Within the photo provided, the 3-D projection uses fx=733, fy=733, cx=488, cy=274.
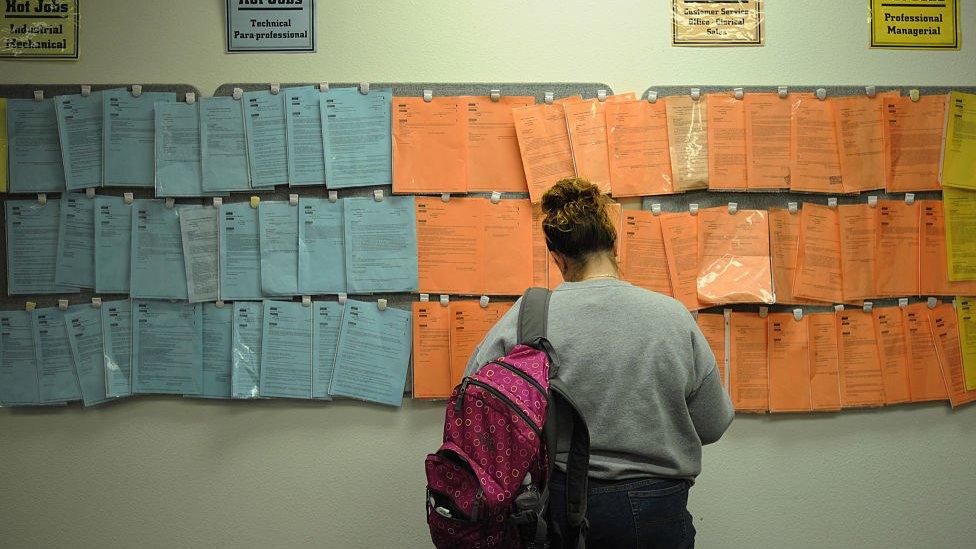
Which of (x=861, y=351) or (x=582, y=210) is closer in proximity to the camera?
(x=582, y=210)

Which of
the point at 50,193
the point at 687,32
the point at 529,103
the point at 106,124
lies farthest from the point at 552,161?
the point at 50,193

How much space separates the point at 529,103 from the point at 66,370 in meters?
1.38

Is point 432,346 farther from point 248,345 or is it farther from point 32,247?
point 32,247

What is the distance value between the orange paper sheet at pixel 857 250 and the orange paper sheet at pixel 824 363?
0.10m

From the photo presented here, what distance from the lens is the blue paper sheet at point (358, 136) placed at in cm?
189

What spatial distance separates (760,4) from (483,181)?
88cm

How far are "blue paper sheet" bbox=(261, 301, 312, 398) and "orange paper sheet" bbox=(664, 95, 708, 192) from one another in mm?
1026

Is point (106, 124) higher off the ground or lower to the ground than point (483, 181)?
higher

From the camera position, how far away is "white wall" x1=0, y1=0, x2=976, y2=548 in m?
1.88

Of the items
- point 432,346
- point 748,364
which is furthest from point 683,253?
point 432,346

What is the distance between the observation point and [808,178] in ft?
6.32

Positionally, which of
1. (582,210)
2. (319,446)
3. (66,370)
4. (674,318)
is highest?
(582,210)

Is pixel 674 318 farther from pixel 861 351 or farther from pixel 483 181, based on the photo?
pixel 861 351

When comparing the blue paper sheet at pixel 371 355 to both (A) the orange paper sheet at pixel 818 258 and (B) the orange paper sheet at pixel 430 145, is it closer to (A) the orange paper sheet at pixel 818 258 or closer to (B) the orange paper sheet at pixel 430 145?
(B) the orange paper sheet at pixel 430 145
